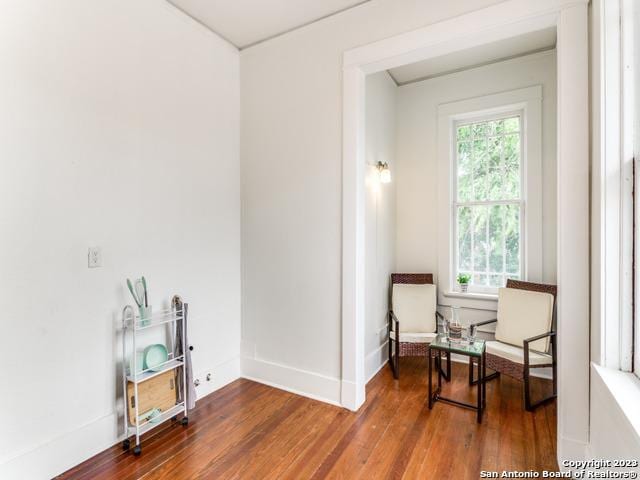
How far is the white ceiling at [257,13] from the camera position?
100 inches

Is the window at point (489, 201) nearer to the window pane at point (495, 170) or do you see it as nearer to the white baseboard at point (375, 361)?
the window pane at point (495, 170)

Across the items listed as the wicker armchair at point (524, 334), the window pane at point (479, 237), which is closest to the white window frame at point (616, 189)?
the wicker armchair at point (524, 334)

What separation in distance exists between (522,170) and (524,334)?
1603mm

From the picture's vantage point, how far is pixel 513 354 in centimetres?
274

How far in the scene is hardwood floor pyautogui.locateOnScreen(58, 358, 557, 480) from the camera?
1928 millimetres

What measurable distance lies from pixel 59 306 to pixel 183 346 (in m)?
0.81

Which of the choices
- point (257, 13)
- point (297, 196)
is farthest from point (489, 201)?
point (257, 13)

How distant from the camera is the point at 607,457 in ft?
4.93

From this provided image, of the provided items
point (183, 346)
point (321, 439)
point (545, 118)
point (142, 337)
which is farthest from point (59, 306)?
point (545, 118)

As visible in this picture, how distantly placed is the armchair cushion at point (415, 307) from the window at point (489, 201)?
51 cm

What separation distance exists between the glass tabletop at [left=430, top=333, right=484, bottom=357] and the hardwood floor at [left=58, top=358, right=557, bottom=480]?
0.47 meters

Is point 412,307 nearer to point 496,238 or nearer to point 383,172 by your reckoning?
point 496,238

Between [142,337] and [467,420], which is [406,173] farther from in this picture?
[142,337]

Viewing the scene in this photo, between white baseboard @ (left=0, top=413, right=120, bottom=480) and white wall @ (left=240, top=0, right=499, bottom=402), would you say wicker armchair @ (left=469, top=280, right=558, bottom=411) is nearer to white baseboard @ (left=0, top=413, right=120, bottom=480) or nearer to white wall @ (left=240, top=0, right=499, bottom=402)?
white wall @ (left=240, top=0, right=499, bottom=402)
